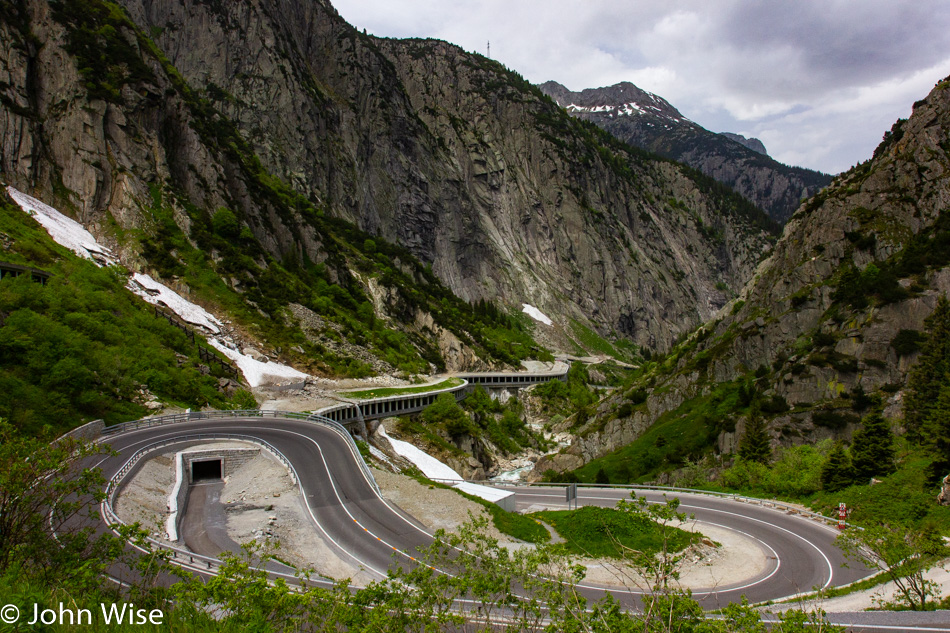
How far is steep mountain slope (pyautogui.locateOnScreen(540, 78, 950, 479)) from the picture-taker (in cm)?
3831

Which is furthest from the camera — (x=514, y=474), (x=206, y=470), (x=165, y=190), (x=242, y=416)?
(x=165, y=190)

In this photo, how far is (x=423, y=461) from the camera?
149ft

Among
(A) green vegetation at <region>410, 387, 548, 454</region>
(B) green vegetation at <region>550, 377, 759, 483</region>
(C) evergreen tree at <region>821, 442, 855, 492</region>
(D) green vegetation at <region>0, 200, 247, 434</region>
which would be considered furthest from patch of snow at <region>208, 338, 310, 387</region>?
(C) evergreen tree at <region>821, 442, 855, 492</region>

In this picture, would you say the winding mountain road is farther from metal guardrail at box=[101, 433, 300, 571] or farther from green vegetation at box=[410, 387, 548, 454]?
green vegetation at box=[410, 387, 548, 454]

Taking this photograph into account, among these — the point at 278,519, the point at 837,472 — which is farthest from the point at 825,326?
the point at 278,519

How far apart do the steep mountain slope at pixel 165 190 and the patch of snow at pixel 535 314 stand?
61.5m

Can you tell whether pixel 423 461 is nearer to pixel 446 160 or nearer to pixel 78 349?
pixel 78 349

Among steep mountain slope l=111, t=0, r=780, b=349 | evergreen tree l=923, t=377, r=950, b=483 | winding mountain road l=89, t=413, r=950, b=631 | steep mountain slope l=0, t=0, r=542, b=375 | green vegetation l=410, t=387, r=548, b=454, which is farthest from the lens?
steep mountain slope l=111, t=0, r=780, b=349

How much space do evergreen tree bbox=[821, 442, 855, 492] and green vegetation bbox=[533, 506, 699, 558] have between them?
37.1ft

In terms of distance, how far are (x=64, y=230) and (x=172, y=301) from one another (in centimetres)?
1293

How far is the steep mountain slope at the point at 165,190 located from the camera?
57469mm

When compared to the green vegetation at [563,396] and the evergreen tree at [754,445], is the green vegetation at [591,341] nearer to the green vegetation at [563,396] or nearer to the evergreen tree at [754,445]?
the green vegetation at [563,396]

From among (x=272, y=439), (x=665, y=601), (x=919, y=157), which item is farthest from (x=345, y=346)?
(x=919, y=157)

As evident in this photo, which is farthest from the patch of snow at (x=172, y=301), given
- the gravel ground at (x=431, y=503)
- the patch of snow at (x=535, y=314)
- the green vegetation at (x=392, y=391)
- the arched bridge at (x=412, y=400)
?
the patch of snow at (x=535, y=314)
